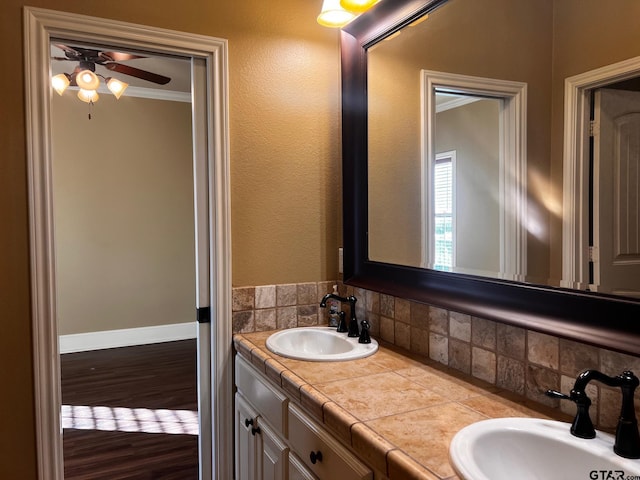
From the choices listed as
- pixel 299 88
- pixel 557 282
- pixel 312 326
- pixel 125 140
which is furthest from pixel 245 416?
pixel 125 140

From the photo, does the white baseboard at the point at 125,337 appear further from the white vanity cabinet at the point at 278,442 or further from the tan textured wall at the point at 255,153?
the white vanity cabinet at the point at 278,442

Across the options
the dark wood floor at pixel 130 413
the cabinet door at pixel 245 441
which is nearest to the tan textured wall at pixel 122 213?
the dark wood floor at pixel 130 413

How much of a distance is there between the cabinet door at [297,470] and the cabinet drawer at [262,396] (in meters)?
0.09

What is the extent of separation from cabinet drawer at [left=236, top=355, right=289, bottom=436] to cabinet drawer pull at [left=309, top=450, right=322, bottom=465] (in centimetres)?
19

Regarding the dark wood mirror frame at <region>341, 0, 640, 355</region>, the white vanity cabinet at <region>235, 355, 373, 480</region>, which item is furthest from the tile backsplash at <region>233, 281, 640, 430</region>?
the white vanity cabinet at <region>235, 355, 373, 480</region>

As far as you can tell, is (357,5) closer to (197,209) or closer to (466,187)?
(466,187)

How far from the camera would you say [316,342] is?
2018 mm

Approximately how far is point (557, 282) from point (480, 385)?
390 mm

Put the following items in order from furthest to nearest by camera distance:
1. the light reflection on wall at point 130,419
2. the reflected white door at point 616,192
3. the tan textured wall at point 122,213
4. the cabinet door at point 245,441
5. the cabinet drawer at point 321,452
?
1. the tan textured wall at point 122,213
2. the light reflection on wall at point 130,419
3. the cabinet door at point 245,441
4. the cabinet drawer at point 321,452
5. the reflected white door at point 616,192

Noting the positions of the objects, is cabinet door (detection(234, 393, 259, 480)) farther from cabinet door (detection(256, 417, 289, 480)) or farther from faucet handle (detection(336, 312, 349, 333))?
faucet handle (detection(336, 312, 349, 333))

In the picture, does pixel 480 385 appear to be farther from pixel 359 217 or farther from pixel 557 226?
pixel 359 217

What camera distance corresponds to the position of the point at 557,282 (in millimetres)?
1201

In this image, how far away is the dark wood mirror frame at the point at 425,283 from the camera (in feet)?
3.51

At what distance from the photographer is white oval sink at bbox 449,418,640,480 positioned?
37.1 inches
